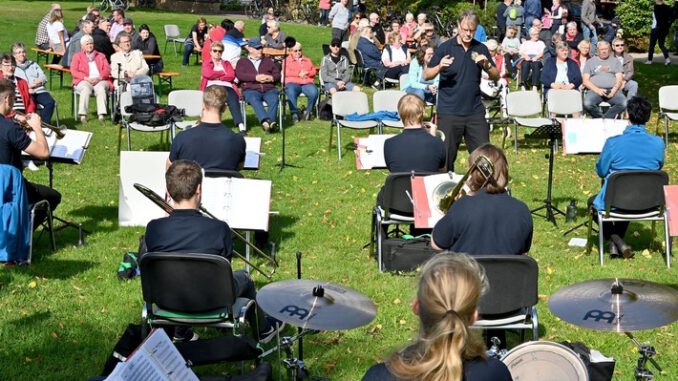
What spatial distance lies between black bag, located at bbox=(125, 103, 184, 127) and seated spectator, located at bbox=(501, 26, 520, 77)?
9.17 metres

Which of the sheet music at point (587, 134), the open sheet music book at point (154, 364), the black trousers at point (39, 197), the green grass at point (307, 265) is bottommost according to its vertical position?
the green grass at point (307, 265)

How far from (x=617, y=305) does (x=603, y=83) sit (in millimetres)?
11541

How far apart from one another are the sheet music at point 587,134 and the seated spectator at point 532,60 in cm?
961

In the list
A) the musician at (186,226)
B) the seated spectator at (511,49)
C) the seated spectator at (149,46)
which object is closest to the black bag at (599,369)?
the musician at (186,226)

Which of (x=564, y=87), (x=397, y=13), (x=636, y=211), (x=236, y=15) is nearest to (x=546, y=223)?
(x=636, y=211)

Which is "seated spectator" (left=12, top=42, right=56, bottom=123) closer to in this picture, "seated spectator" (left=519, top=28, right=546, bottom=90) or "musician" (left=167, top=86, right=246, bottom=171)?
"musician" (left=167, top=86, right=246, bottom=171)

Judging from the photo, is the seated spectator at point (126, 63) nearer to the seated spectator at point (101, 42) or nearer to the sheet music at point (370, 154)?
the seated spectator at point (101, 42)

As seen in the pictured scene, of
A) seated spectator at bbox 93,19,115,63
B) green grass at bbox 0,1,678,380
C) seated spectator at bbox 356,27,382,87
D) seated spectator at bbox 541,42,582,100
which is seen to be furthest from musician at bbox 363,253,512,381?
seated spectator at bbox 356,27,382,87

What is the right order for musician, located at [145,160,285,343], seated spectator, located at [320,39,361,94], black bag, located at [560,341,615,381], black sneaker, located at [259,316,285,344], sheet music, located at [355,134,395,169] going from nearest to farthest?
1. black bag, located at [560,341,615,381]
2. musician, located at [145,160,285,343]
3. black sneaker, located at [259,316,285,344]
4. sheet music, located at [355,134,395,169]
5. seated spectator, located at [320,39,361,94]

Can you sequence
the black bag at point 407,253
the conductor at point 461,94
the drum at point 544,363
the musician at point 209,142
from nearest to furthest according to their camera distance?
1. the drum at point 544,363
2. the black bag at point 407,253
3. the musician at point 209,142
4. the conductor at point 461,94

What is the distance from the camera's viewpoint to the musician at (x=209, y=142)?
30.2 ft

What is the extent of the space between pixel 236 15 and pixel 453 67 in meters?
29.5

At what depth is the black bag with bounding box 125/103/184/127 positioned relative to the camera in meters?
14.4

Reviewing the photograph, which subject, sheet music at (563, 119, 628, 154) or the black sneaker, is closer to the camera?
the black sneaker
